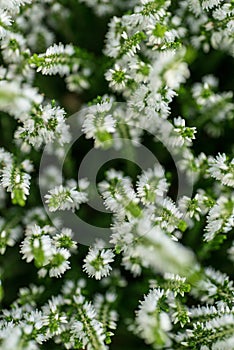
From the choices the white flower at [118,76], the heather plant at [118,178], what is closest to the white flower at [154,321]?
the heather plant at [118,178]

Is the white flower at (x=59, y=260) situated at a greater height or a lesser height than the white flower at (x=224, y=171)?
lesser

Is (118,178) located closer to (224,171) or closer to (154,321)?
(224,171)

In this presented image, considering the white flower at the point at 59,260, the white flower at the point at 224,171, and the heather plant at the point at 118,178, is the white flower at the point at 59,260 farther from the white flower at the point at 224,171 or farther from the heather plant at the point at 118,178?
the white flower at the point at 224,171

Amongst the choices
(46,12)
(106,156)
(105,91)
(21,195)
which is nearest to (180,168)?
(106,156)

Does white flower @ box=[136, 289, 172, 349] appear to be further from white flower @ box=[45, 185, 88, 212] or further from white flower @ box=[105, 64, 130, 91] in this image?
white flower @ box=[105, 64, 130, 91]

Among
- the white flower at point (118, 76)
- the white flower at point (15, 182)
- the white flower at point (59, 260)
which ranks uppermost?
the white flower at point (118, 76)

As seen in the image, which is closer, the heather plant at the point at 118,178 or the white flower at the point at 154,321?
the white flower at the point at 154,321

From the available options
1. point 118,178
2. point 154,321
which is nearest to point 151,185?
point 118,178

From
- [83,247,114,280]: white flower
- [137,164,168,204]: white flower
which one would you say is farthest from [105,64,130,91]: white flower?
[83,247,114,280]: white flower
